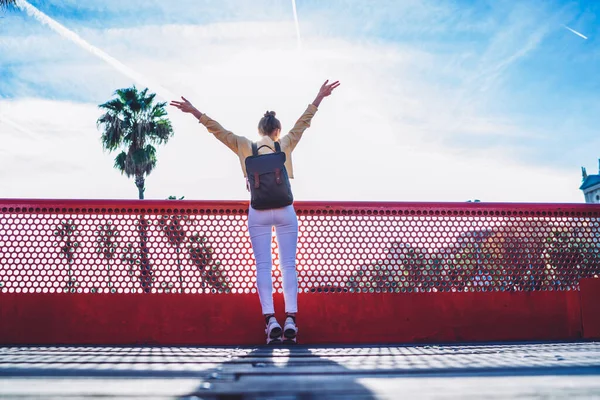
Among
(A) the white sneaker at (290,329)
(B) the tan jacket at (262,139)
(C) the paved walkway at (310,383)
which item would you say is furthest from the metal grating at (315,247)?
(C) the paved walkway at (310,383)

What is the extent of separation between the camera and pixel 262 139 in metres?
4.09

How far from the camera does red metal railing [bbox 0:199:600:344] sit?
4.29 metres

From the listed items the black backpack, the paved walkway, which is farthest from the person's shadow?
the black backpack

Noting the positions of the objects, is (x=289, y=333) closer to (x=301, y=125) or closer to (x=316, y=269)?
(x=316, y=269)

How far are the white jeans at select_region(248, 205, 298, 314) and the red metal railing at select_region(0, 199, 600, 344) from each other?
2.16 ft

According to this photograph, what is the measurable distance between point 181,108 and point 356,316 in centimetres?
260

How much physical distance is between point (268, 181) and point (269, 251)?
59 cm

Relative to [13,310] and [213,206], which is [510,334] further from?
[13,310]

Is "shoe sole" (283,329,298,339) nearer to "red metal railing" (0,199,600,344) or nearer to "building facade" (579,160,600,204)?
"red metal railing" (0,199,600,344)

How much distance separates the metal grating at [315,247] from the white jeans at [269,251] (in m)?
0.73

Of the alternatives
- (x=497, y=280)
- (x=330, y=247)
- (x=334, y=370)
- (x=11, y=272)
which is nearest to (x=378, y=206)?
(x=330, y=247)

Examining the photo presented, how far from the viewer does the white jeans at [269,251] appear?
12.4ft

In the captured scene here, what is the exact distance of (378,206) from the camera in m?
4.74

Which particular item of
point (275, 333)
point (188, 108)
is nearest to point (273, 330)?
point (275, 333)
